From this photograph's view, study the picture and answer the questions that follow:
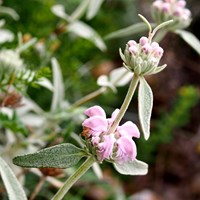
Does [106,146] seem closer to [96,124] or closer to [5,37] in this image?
[96,124]

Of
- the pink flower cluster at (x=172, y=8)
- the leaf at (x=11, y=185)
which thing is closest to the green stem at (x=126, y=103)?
the leaf at (x=11, y=185)

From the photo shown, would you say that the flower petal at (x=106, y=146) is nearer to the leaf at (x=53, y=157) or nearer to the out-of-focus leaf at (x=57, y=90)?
the leaf at (x=53, y=157)

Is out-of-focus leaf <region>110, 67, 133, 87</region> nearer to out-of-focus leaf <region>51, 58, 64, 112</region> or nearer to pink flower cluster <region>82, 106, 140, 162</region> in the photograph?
out-of-focus leaf <region>51, 58, 64, 112</region>

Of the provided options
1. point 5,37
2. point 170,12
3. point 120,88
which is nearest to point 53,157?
point 170,12

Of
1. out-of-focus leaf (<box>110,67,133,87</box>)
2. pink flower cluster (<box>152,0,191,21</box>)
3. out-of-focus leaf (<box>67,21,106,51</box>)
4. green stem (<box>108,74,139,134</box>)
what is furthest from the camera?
out-of-focus leaf (<box>67,21,106,51</box>)

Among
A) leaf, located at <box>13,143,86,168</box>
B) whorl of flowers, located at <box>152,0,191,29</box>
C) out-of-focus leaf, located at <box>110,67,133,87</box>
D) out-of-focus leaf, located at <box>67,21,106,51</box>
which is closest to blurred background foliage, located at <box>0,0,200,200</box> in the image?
out-of-focus leaf, located at <box>67,21,106,51</box>

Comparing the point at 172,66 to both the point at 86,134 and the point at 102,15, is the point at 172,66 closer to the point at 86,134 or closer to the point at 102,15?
the point at 102,15
